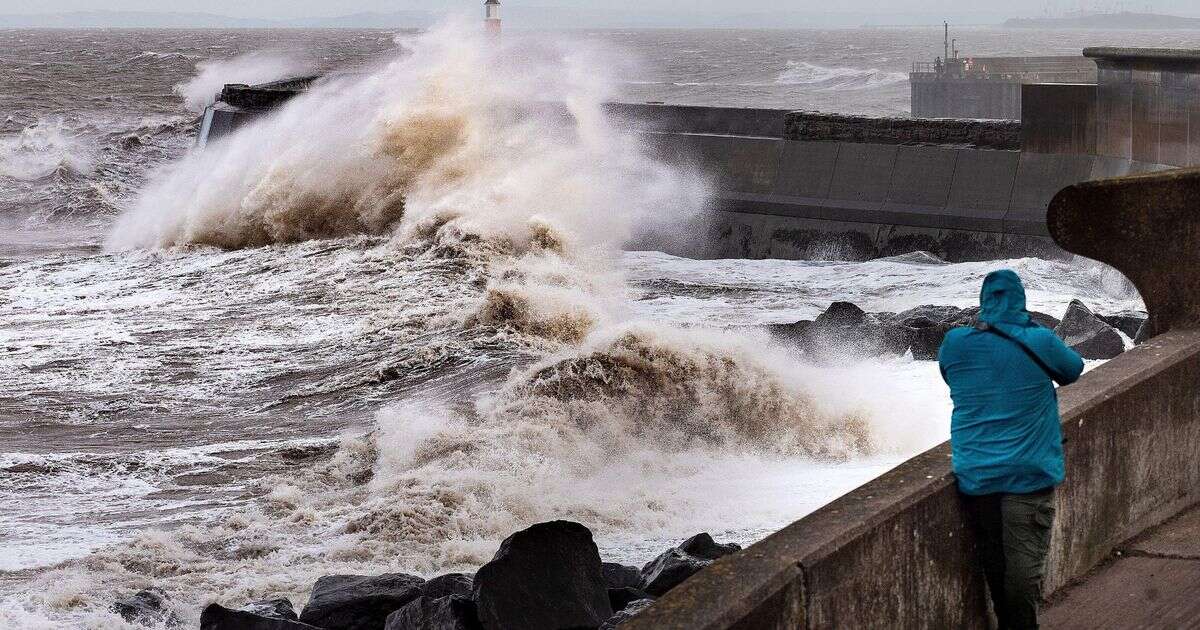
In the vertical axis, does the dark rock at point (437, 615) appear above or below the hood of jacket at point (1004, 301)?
below

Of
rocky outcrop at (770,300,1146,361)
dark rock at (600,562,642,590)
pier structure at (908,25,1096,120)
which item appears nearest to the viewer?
dark rock at (600,562,642,590)

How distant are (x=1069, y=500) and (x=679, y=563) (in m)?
2.10

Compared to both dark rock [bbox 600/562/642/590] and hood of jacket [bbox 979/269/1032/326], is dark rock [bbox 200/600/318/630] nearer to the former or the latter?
dark rock [bbox 600/562/642/590]

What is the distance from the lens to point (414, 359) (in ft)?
39.9

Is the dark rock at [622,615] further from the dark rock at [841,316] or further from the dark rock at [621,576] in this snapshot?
the dark rock at [841,316]

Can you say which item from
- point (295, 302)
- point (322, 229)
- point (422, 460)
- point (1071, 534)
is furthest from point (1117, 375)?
point (322, 229)

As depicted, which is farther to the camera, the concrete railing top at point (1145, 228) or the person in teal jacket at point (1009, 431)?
the concrete railing top at point (1145, 228)

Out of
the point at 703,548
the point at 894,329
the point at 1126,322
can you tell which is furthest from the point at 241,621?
the point at 1126,322

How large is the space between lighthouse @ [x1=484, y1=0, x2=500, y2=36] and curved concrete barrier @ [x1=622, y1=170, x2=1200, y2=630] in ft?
80.7

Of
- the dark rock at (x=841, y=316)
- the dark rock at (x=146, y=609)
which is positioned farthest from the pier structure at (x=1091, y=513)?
the dark rock at (x=146, y=609)

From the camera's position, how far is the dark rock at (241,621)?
17.7 feet

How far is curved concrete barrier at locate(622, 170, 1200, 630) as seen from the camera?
3379 mm

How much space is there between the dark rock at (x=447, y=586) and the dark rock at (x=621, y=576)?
63cm

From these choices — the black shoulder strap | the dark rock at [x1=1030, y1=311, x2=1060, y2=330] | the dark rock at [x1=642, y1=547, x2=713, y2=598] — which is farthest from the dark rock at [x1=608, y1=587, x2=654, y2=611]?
the dark rock at [x1=1030, y1=311, x2=1060, y2=330]
